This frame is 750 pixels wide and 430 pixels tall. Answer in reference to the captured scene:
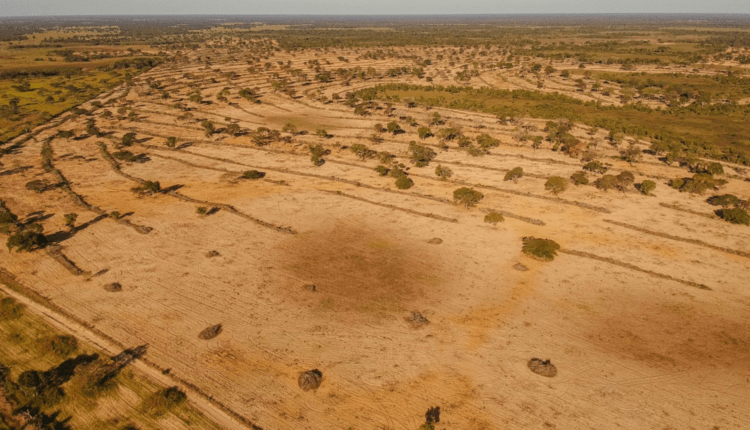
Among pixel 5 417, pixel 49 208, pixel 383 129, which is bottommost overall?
pixel 5 417

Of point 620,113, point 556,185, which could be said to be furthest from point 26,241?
point 620,113

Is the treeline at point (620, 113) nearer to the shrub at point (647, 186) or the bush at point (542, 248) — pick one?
the shrub at point (647, 186)

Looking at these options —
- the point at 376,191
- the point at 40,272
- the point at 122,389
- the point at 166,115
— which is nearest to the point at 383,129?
the point at 376,191

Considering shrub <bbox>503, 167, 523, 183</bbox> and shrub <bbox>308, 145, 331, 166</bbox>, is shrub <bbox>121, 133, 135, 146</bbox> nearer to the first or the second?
shrub <bbox>308, 145, 331, 166</bbox>

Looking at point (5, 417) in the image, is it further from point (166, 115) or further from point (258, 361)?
point (166, 115)

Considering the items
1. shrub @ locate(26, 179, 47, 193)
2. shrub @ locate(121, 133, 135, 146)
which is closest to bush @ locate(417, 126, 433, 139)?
shrub @ locate(121, 133, 135, 146)

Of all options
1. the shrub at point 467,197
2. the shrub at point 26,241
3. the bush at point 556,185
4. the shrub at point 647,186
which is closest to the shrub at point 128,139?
the shrub at point 26,241

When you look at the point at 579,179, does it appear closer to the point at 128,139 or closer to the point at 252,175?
the point at 252,175
